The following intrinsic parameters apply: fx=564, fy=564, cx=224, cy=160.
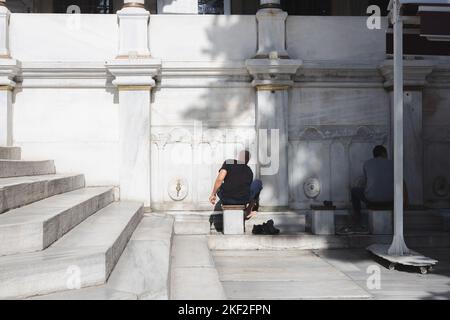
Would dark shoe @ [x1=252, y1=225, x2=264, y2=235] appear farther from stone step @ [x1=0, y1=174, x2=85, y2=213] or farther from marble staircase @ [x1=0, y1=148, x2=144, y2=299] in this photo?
stone step @ [x1=0, y1=174, x2=85, y2=213]

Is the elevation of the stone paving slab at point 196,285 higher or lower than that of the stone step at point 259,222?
lower

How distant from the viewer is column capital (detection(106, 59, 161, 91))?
10.1 metres

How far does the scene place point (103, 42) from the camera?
34.6 ft

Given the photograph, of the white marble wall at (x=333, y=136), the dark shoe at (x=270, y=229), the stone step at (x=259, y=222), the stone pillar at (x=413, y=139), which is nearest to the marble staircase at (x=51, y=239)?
the stone step at (x=259, y=222)

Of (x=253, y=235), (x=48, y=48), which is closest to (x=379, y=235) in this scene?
(x=253, y=235)

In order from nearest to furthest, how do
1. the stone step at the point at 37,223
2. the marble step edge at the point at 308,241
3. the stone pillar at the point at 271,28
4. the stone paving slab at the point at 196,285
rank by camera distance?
the stone step at the point at 37,223 → the stone paving slab at the point at 196,285 → the marble step edge at the point at 308,241 → the stone pillar at the point at 271,28

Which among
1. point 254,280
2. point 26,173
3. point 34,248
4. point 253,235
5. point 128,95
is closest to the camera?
point 34,248

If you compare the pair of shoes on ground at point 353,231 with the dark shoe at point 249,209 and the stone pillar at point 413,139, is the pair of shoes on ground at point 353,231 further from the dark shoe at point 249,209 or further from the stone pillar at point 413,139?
the dark shoe at point 249,209

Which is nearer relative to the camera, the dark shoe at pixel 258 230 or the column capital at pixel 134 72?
the dark shoe at pixel 258 230

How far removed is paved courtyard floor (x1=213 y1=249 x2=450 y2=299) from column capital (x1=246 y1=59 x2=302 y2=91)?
311cm

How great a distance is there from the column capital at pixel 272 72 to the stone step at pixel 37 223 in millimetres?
4557

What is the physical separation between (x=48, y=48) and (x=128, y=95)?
69.9 inches

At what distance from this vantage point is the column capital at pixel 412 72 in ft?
34.3

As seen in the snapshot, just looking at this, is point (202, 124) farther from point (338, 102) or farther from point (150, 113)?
point (338, 102)
